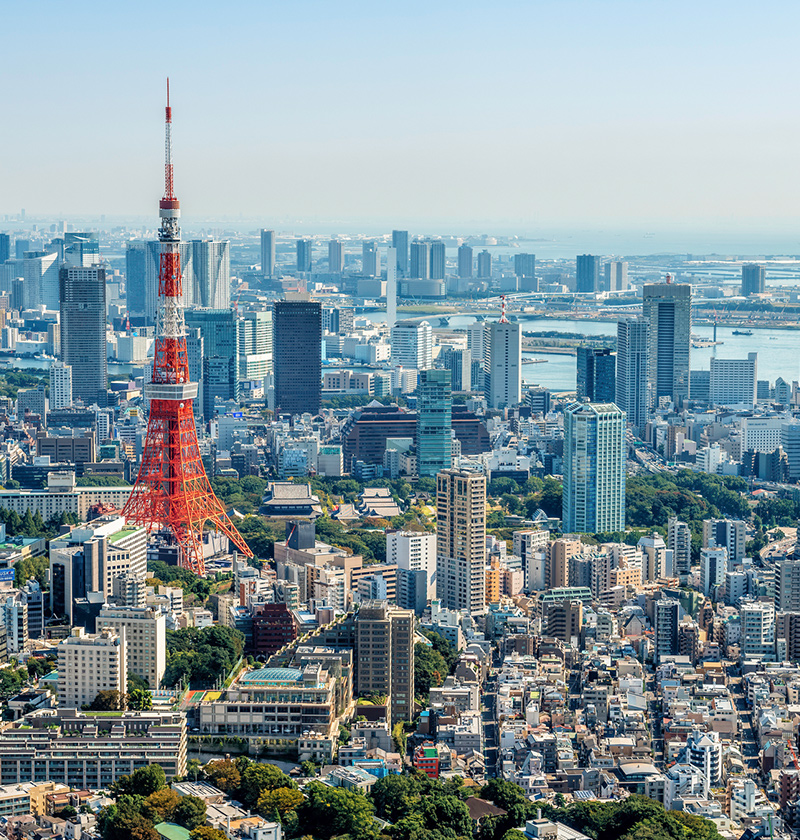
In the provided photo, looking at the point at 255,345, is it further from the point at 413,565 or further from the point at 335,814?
the point at 335,814

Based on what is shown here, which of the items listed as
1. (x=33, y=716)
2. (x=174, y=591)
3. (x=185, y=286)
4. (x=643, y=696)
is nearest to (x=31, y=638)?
(x=174, y=591)

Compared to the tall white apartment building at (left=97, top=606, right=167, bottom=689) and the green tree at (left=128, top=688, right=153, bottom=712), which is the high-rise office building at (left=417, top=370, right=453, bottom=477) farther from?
the green tree at (left=128, top=688, right=153, bottom=712)

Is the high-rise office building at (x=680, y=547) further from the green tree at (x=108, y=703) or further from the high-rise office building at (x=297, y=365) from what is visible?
the high-rise office building at (x=297, y=365)

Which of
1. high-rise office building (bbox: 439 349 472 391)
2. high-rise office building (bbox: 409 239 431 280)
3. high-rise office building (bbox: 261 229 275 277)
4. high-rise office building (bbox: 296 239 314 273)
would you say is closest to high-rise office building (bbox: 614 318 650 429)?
high-rise office building (bbox: 439 349 472 391)

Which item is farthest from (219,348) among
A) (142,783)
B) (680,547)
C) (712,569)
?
(142,783)

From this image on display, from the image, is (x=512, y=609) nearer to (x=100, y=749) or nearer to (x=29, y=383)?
(x=100, y=749)

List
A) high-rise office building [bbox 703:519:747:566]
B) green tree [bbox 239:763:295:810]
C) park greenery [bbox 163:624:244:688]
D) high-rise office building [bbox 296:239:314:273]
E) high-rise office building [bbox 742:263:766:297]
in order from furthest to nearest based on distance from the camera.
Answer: high-rise office building [bbox 296:239:314:273]
high-rise office building [bbox 742:263:766:297]
high-rise office building [bbox 703:519:747:566]
park greenery [bbox 163:624:244:688]
green tree [bbox 239:763:295:810]
